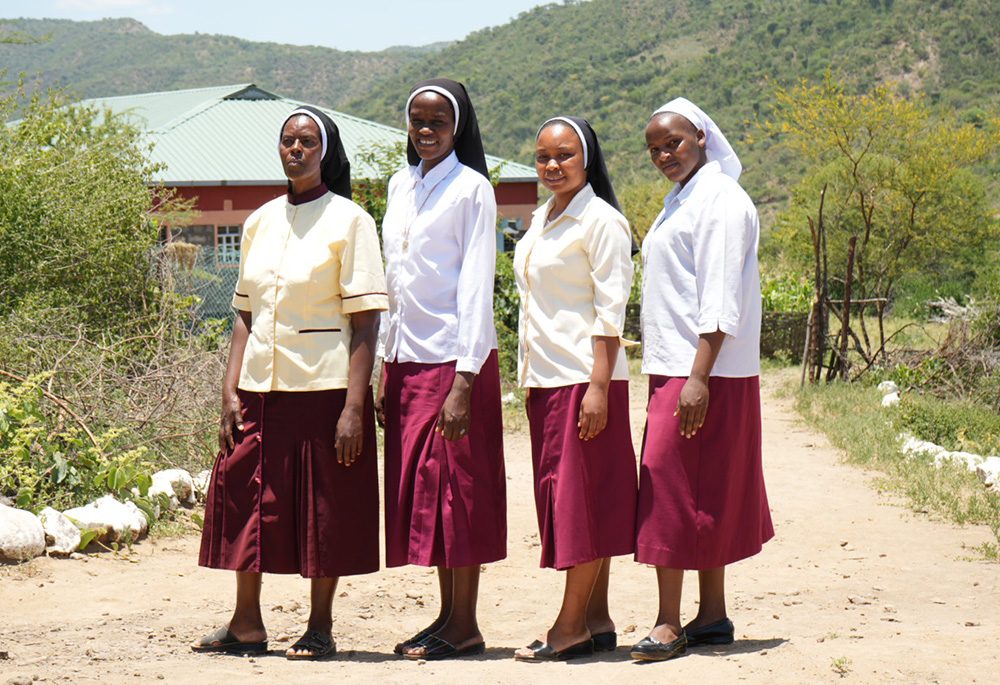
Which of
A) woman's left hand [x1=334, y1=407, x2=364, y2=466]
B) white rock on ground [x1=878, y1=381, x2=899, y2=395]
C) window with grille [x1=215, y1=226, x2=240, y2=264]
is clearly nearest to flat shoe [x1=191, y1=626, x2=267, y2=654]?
woman's left hand [x1=334, y1=407, x2=364, y2=466]

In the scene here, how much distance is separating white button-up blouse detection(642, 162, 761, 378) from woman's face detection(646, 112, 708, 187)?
49 millimetres

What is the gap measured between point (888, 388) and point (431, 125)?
26.8ft

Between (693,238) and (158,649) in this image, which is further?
(158,649)

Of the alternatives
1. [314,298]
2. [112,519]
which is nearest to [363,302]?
[314,298]

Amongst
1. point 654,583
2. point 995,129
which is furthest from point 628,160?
point 654,583

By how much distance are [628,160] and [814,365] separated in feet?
99.0

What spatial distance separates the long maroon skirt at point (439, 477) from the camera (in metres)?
3.56

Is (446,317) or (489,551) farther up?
(446,317)

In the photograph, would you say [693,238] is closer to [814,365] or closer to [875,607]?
[875,607]

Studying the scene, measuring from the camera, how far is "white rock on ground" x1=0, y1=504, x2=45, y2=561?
4.96m

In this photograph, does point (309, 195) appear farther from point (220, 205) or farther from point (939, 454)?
point (220, 205)

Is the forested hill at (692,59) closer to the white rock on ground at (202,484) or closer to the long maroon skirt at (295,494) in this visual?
the white rock on ground at (202,484)

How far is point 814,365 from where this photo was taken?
11.0 m

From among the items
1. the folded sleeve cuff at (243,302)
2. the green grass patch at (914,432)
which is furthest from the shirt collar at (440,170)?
the green grass patch at (914,432)
